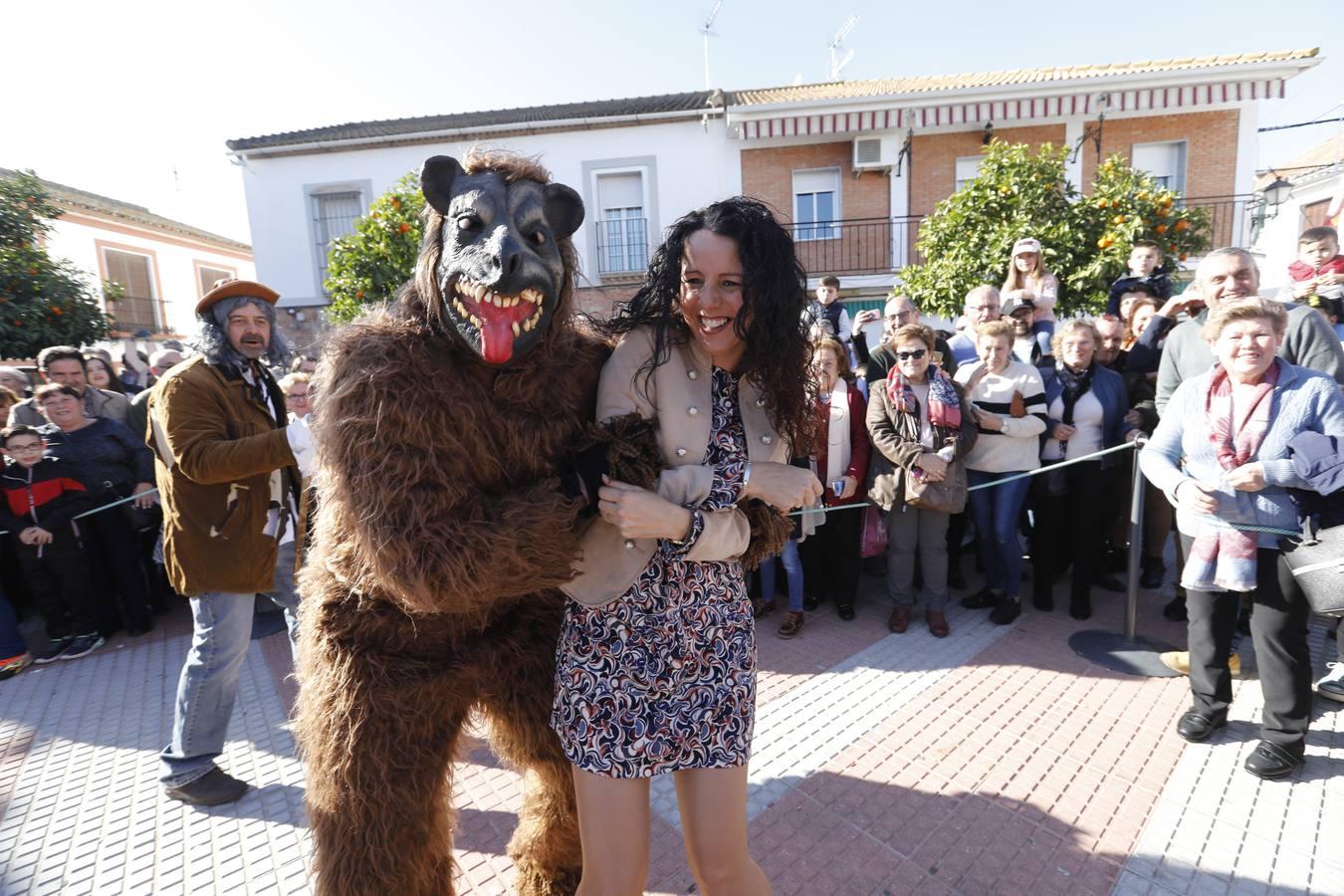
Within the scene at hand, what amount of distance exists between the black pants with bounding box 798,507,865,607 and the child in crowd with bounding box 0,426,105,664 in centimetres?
493

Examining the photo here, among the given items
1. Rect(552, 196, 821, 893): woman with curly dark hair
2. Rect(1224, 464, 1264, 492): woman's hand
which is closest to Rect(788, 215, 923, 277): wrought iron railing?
Rect(1224, 464, 1264, 492): woman's hand

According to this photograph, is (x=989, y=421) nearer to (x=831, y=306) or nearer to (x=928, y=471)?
(x=928, y=471)

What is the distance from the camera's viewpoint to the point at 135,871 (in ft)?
8.13

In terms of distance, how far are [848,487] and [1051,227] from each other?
17.0ft

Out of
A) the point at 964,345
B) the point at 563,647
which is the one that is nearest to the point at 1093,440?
the point at 964,345

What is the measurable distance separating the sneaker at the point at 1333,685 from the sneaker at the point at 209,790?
500 centimetres

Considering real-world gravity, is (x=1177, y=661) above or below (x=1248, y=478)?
below

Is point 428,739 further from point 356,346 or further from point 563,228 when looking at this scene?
point 563,228

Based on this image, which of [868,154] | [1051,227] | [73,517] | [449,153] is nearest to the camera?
[73,517]

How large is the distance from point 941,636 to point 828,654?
79cm

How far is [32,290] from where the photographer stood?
9422 mm

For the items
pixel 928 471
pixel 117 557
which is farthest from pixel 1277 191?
pixel 117 557

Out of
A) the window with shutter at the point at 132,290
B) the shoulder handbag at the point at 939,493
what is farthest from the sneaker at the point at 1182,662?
the window with shutter at the point at 132,290

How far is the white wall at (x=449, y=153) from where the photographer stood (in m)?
14.2
